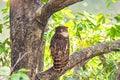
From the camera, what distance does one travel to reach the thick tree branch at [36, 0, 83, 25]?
96 centimetres

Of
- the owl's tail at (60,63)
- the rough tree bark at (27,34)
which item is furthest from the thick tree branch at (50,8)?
the owl's tail at (60,63)

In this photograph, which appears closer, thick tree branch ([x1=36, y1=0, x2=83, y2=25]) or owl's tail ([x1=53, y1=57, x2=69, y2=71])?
thick tree branch ([x1=36, y1=0, x2=83, y2=25])

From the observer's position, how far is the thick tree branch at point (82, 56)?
1093mm

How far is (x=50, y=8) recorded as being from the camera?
976 millimetres

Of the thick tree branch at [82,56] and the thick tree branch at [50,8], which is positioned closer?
the thick tree branch at [50,8]

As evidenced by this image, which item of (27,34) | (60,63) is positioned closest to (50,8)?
(27,34)

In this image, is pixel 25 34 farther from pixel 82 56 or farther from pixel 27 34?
pixel 82 56

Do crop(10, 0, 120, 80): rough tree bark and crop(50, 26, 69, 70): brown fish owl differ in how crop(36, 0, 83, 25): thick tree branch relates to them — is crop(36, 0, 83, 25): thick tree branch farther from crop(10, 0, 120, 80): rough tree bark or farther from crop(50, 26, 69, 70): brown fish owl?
crop(50, 26, 69, 70): brown fish owl

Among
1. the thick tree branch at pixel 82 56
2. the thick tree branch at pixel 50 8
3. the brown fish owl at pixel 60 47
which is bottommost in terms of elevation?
the thick tree branch at pixel 82 56

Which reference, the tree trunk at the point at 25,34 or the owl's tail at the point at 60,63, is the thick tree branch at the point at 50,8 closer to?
Result: the tree trunk at the point at 25,34

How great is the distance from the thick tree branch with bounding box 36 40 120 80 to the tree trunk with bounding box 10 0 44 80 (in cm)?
5

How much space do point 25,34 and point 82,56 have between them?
243 millimetres

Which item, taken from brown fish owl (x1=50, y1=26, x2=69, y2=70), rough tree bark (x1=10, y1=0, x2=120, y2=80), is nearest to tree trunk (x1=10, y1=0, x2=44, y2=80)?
rough tree bark (x1=10, y1=0, x2=120, y2=80)

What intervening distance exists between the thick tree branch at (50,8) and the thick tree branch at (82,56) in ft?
0.64
